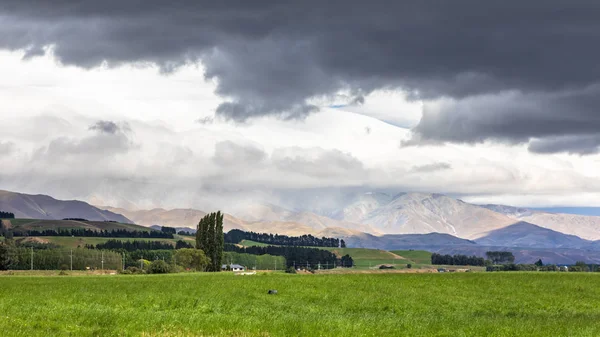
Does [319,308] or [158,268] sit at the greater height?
[158,268]

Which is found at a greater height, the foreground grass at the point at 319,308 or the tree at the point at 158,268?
the tree at the point at 158,268

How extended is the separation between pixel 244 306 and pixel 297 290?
53.8ft

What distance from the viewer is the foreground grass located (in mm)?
46750

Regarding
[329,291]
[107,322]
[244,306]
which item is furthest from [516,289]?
[107,322]

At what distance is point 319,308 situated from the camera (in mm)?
67625

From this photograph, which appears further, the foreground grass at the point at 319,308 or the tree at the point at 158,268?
the tree at the point at 158,268

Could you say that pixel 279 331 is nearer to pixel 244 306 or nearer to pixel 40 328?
pixel 40 328

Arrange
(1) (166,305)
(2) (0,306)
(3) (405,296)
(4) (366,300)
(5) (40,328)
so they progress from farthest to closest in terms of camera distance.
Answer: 1. (3) (405,296)
2. (4) (366,300)
3. (1) (166,305)
4. (2) (0,306)
5. (5) (40,328)

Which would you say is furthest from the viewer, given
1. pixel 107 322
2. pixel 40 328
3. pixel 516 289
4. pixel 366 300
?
pixel 516 289

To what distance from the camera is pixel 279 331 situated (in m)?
46.2

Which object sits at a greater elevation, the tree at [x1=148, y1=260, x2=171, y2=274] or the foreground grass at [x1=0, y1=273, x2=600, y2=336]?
the tree at [x1=148, y1=260, x2=171, y2=274]

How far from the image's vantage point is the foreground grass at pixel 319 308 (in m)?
46.8

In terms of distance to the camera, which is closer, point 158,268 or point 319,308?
point 319,308

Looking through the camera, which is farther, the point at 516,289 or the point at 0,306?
the point at 516,289
